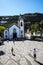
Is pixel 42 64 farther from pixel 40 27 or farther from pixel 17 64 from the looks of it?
pixel 40 27

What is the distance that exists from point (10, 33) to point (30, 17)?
321 feet

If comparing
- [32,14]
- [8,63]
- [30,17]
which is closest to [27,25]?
[30,17]

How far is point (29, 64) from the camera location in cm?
1805

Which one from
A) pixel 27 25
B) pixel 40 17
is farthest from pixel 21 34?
pixel 40 17

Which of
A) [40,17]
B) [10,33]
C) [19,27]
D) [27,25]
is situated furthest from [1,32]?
[40,17]

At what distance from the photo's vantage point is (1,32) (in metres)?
60.8

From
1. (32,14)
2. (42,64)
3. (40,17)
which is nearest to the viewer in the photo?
(42,64)

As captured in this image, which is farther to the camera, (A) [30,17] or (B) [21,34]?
(A) [30,17]

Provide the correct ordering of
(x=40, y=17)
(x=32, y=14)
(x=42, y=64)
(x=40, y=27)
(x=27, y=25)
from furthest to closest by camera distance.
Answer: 1. (x=32, y=14)
2. (x=40, y=17)
3. (x=27, y=25)
4. (x=40, y=27)
5. (x=42, y=64)

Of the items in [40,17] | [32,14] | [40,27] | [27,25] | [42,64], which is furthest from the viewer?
[32,14]

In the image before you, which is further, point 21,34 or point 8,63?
point 21,34

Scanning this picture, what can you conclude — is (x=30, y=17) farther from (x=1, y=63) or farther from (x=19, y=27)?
(x=1, y=63)

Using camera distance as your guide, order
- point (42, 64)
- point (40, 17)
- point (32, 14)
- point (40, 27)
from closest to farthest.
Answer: point (42, 64)
point (40, 27)
point (40, 17)
point (32, 14)

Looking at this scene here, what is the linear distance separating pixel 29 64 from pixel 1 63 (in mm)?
3632
